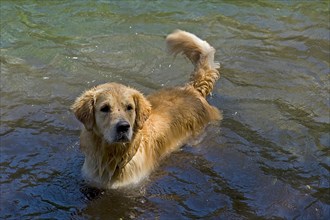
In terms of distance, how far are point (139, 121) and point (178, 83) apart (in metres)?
2.55

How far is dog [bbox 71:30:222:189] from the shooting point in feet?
19.8

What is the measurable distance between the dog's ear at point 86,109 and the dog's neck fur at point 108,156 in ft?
0.57

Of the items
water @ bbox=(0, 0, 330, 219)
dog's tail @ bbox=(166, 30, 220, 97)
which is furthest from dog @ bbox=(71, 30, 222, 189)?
water @ bbox=(0, 0, 330, 219)

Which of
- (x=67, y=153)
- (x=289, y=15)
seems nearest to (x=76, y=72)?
(x=67, y=153)

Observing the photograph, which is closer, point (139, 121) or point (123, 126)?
point (123, 126)

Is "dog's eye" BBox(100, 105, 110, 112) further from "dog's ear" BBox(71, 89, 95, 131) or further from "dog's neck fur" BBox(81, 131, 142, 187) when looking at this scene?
"dog's neck fur" BBox(81, 131, 142, 187)

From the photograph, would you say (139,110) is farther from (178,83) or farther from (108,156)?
(178,83)

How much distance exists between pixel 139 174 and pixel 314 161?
2.24m

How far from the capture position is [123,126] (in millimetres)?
5816

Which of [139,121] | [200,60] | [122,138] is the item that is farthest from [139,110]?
[200,60]

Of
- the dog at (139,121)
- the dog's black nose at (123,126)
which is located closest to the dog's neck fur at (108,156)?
the dog at (139,121)

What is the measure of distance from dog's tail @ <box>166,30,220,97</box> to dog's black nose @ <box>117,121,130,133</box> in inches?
86.1

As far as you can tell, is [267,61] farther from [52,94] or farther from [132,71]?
[52,94]

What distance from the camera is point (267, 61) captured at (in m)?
9.42
